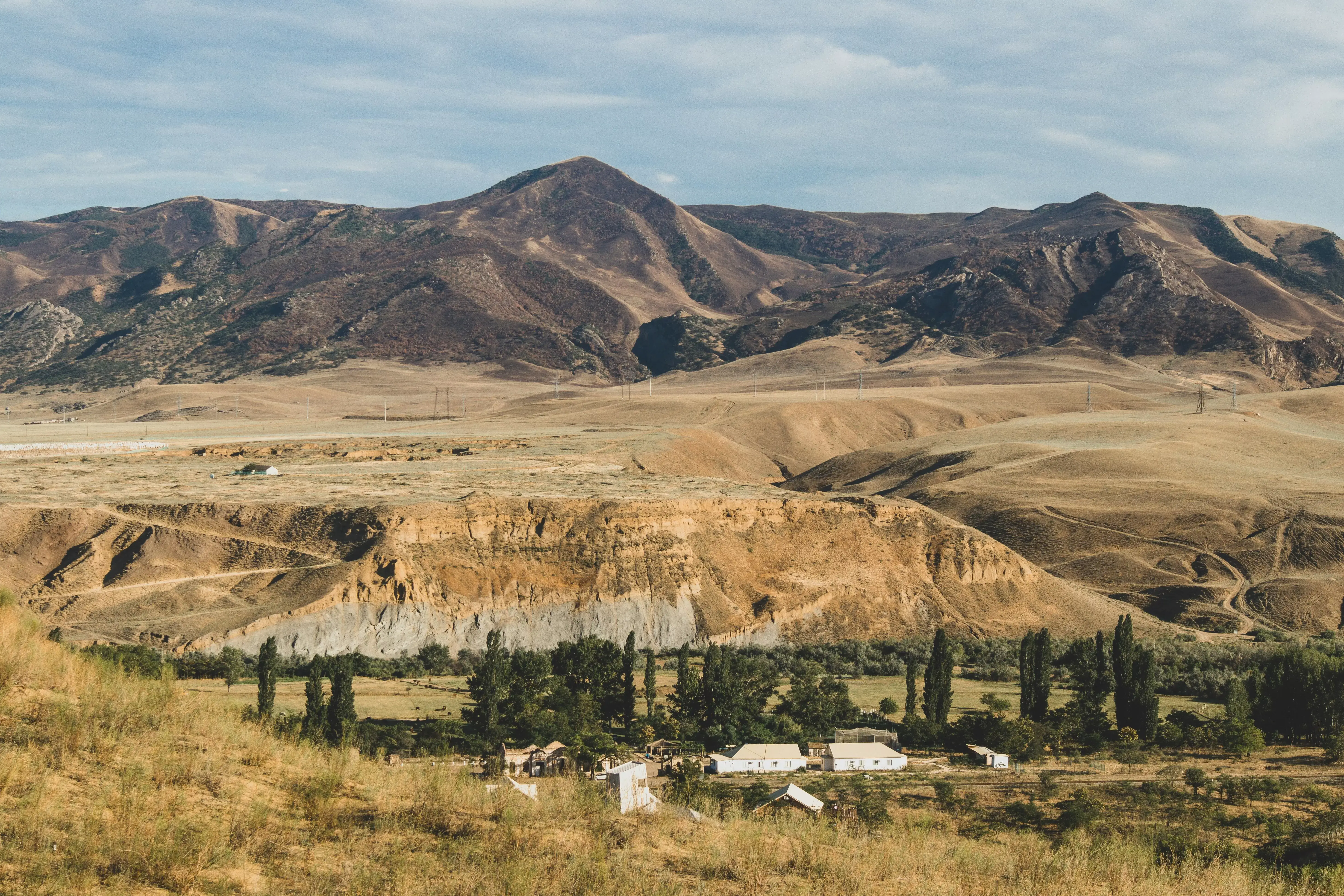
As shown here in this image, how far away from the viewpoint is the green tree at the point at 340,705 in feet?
96.6

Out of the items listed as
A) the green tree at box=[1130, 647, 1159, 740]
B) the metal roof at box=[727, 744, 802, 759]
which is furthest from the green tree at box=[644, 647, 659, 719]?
the green tree at box=[1130, 647, 1159, 740]

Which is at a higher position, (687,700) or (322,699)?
(322,699)

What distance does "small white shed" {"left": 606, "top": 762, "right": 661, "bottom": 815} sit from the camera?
41.7 ft

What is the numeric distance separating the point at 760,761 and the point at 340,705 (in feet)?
35.7

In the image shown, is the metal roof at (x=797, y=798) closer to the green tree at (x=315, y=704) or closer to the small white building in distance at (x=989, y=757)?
the green tree at (x=315, y=704)

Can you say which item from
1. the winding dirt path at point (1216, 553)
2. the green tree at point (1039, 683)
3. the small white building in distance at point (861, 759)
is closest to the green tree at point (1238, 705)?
the green tree at point (1039, 683)

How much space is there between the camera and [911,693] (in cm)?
3953

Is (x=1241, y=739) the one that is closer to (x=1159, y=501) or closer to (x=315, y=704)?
(x=315, y=704)

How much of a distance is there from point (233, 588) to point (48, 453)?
5384cm

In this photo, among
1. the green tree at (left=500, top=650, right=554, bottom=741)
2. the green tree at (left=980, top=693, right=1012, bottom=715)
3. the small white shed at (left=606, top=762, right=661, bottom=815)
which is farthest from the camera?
the green tree at (left=980, top=693, right=1012, bottom=715)

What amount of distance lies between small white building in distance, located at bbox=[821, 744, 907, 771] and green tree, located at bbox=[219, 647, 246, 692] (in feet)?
58.9

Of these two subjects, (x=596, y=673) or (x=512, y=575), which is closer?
(x=596, y=673)

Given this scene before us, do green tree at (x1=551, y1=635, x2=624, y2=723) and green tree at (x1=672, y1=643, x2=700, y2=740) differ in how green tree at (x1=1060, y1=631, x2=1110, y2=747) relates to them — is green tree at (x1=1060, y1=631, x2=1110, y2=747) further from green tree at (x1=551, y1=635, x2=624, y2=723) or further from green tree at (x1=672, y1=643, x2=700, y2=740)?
green tree at (x1=551, y1=635, x2=624, y2=723)

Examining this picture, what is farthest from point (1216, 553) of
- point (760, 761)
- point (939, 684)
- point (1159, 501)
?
point (760, 761)
